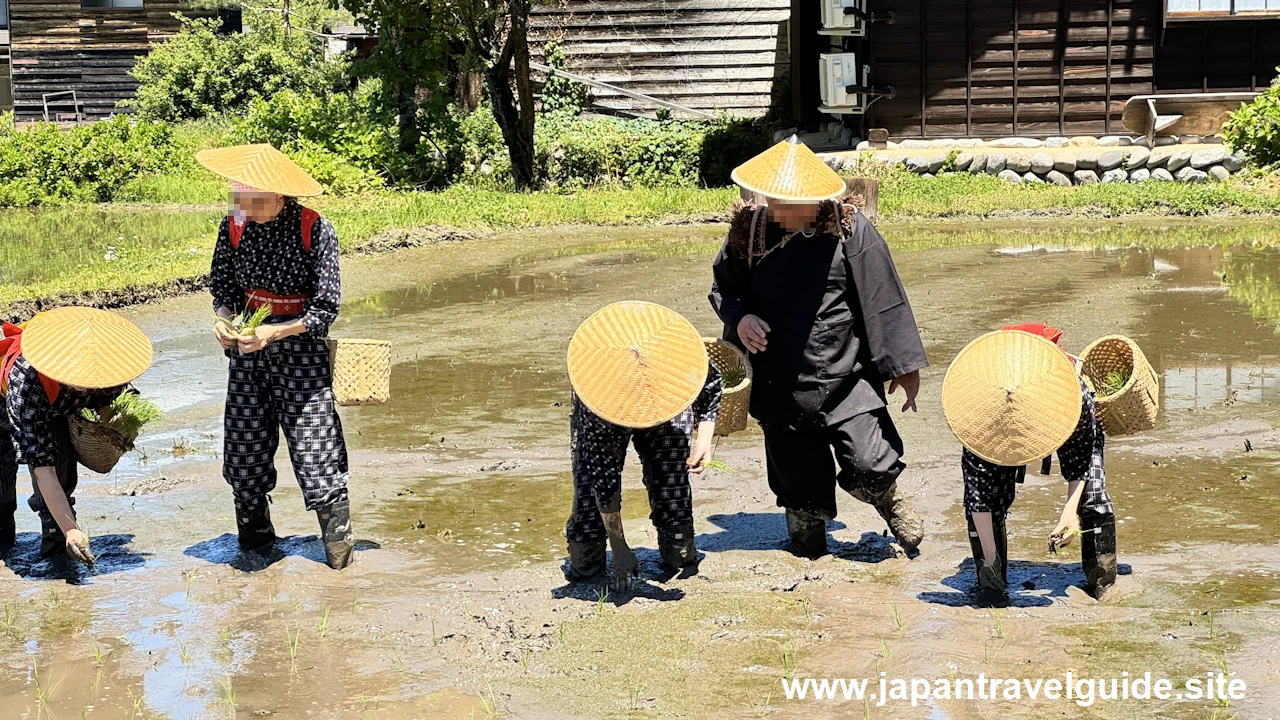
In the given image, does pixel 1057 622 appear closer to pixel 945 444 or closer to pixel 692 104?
pixel 945 444

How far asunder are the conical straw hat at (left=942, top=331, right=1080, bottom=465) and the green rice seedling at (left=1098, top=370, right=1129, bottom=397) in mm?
560

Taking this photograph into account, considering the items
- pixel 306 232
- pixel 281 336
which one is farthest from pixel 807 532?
pixel 306 232

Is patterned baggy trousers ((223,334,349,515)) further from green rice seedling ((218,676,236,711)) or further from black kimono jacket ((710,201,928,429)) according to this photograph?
black kimono jacket ((710,201,928,429))

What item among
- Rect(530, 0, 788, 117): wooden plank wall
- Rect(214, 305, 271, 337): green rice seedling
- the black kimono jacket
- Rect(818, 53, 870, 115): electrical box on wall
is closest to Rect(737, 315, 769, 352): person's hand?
the black kimono jacket

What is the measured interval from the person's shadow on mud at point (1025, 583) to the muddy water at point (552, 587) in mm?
14

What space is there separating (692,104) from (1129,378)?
2075 centimetres

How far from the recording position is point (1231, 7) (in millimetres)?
19562

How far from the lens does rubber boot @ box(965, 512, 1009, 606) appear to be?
500 cm

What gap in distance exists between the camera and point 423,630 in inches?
195

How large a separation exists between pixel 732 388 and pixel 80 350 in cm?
243

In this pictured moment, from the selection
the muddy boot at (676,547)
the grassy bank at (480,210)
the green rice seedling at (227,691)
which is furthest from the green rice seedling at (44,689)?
the grassy bank at (480,210)

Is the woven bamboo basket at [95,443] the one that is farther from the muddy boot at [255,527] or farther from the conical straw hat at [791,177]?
the conical straw hat at [791,177]

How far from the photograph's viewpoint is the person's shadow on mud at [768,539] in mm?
5777

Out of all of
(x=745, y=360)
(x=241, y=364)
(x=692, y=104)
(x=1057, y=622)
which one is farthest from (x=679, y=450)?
(x=692, y=104)
